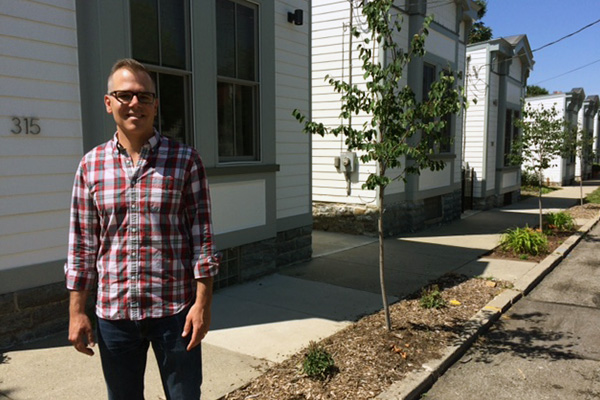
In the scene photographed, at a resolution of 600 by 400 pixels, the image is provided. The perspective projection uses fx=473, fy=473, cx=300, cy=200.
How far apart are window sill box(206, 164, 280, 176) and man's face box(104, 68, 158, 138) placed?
356 centimetres

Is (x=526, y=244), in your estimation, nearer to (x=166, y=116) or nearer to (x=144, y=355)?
(x=166, y=116)

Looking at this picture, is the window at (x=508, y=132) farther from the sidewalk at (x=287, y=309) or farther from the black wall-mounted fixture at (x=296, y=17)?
the black wall-mounted fixture at (x=296, y=17)

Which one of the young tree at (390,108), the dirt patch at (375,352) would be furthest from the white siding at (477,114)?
the young tree at (390,108)

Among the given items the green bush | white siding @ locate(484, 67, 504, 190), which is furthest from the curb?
white siding @ locate(484, 67, 504, 190)

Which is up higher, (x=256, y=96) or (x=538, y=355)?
(x=256, y=96)

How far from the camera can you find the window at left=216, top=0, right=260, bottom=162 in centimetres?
603

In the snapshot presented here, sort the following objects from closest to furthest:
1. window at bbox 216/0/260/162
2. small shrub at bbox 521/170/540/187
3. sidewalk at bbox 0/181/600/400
Answer: 1. sidewalk at bbox 0/181/600/400
2. window at bbox 216/0/260/162
3. small shrub at bbox 521/170/540/187

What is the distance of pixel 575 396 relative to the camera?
3.78 metres

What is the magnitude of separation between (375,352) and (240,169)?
9.88 ft

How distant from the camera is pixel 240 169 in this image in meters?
6.16

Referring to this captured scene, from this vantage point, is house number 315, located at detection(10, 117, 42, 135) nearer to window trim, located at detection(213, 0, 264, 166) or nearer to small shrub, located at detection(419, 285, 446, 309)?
window trim, located at detection(213, 0, 264, 166)

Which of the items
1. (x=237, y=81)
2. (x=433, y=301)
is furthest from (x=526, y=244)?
(x=237, y=81)

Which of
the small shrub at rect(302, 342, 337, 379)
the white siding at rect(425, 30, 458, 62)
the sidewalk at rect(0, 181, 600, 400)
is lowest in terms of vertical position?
the sidewalk at rect(0, 181, 600, 400)

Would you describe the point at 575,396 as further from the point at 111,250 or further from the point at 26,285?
the point at 26,285
